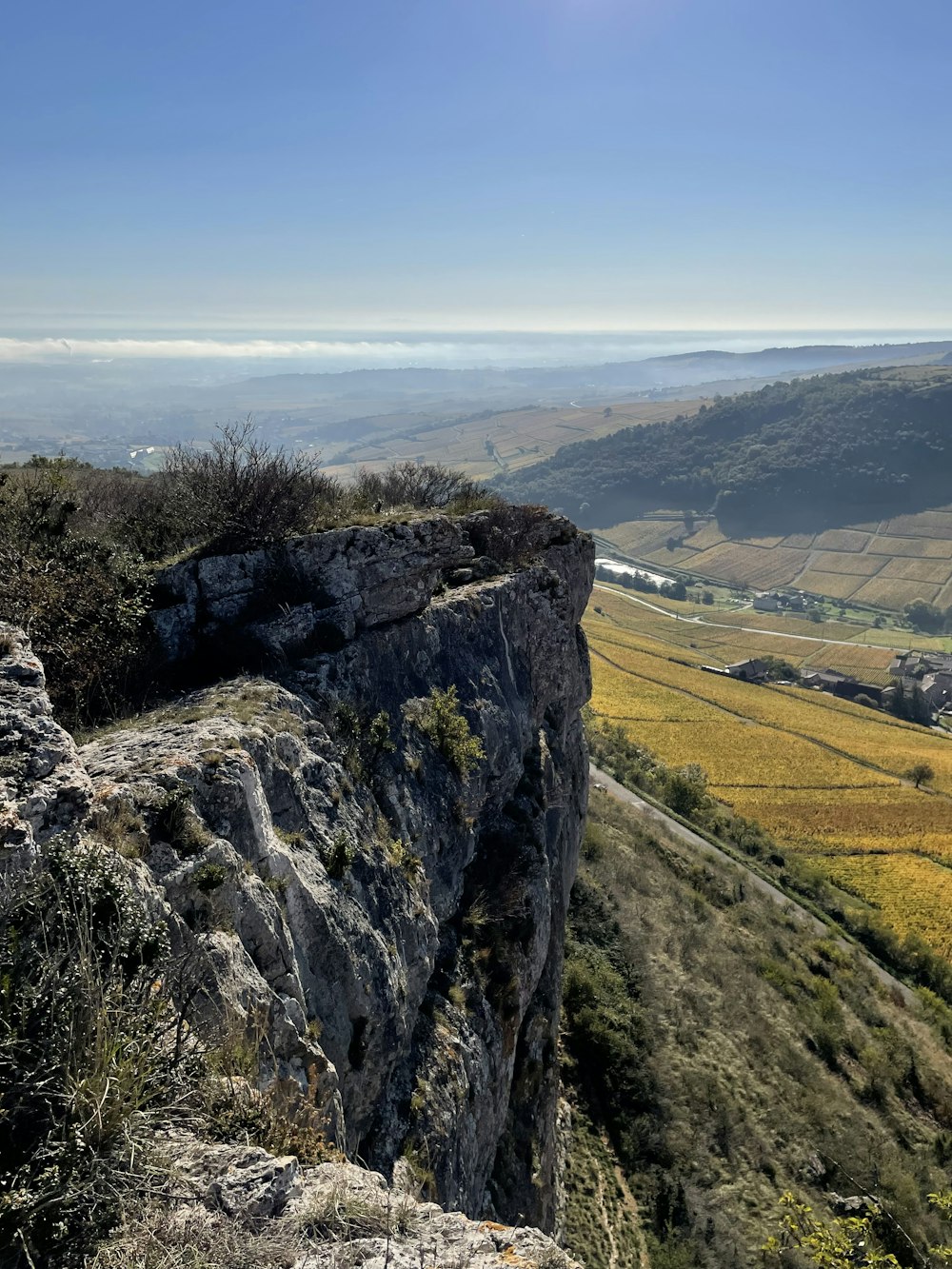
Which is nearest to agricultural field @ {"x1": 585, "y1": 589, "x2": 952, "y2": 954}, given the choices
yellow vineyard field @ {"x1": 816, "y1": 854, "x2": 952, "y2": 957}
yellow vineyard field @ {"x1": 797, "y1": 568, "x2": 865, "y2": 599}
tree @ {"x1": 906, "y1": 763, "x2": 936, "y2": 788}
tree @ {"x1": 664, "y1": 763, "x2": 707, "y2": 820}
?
yellow vineyard field @ {"x1": 816, "y1": 854, "x2": 952, "y2": 957}

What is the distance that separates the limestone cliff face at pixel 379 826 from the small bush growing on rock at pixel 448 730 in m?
0.10

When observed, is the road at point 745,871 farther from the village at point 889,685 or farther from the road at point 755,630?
the road at point 755,630

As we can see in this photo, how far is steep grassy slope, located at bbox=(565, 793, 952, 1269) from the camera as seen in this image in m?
22.8

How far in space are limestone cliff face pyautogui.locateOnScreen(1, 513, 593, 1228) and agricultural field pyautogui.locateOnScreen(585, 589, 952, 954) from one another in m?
41.5

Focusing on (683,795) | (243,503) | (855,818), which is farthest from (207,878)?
(855,818)

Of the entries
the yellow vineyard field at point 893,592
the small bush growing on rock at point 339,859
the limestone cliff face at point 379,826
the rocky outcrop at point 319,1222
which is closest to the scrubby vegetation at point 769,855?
the limestone cliff face at point 379,826

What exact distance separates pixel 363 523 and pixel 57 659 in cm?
891

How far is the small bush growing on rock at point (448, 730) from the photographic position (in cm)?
1755

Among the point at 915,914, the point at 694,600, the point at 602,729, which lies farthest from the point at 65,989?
the point at 694,600

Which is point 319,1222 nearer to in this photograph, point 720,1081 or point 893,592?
point 720,1081

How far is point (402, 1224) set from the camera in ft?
19.3

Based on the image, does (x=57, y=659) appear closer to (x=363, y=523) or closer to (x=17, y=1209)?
(x=363, y=523)

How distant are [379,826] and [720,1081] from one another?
22082 mm

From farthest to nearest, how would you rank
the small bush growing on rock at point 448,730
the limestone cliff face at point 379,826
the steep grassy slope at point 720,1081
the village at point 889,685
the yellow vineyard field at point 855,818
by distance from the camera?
1. the village at point 889,685
2. the yellow vineyard field at point 855,818
3. the steep grassy slope at point 720,1081
4. the small bush growing on rock at point 448,730
5. the limestone cliff face at point 379,826
